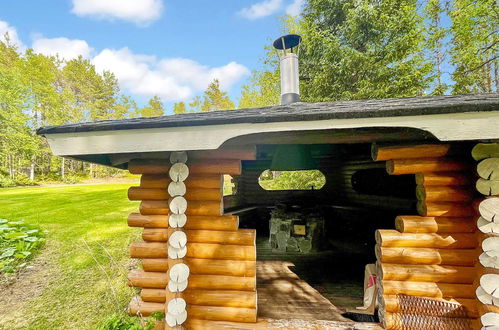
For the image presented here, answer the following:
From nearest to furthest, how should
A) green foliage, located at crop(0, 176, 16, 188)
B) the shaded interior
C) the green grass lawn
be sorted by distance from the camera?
the shaded interior, the green grass lawn, green foliage, located at crop(0, 176, 16, 188)

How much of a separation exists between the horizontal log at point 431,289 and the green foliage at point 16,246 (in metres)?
6.72

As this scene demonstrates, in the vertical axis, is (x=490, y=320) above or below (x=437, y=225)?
below

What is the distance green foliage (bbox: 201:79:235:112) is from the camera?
3125 cm

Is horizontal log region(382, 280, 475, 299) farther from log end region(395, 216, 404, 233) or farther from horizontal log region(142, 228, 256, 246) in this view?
horizontal log region(142, 228, 256, 246)

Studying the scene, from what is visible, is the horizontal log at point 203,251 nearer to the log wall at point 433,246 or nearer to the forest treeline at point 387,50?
the log wall at point 433,246

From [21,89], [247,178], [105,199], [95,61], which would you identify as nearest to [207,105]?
[95,61]

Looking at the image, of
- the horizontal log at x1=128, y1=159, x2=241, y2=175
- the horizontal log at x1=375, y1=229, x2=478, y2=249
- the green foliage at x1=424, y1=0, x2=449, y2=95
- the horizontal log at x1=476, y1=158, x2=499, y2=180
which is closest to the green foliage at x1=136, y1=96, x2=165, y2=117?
the green foliage at x1=424, y1=0, x2=449, y2=95

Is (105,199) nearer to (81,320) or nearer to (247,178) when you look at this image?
(247,178)

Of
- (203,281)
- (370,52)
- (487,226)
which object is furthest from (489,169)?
(370,52)

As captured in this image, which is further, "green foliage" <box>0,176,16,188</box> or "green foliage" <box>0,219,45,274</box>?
"green foliage" <box>0,176,16,188</box>

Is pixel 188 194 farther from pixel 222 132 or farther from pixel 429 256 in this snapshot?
pixel 429 256

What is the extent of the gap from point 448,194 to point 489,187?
13.8 inches

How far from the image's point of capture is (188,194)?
109 inches

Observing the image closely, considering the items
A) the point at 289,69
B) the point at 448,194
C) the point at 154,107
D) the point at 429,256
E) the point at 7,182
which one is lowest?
the point at 429,256
